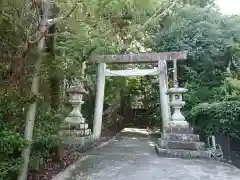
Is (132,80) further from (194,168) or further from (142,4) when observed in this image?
(142,4)

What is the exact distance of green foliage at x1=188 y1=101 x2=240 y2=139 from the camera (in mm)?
8211

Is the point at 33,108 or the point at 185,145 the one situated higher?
the point at 33,108

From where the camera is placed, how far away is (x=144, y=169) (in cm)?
543

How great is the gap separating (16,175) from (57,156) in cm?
160

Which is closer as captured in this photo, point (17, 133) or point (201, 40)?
point (17, 133)

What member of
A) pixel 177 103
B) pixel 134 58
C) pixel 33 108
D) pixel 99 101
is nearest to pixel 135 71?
pixel 134 58

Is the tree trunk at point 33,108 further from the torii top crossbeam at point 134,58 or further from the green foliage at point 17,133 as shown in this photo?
the torii top crossbeam at point 134,58

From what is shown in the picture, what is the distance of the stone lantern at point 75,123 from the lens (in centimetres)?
735

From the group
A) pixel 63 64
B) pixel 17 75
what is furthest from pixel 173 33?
pixel 17 75

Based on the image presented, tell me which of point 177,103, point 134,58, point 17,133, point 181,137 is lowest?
point 181,137

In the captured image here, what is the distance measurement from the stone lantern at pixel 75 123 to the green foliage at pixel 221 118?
149 inches

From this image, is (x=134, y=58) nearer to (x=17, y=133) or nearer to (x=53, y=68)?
(x=53, y=68)

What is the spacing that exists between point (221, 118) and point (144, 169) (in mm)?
3979

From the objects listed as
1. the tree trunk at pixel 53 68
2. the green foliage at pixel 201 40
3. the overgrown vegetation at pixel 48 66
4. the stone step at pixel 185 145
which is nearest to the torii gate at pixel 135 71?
the overgrown vegetation at pixel 48 66
